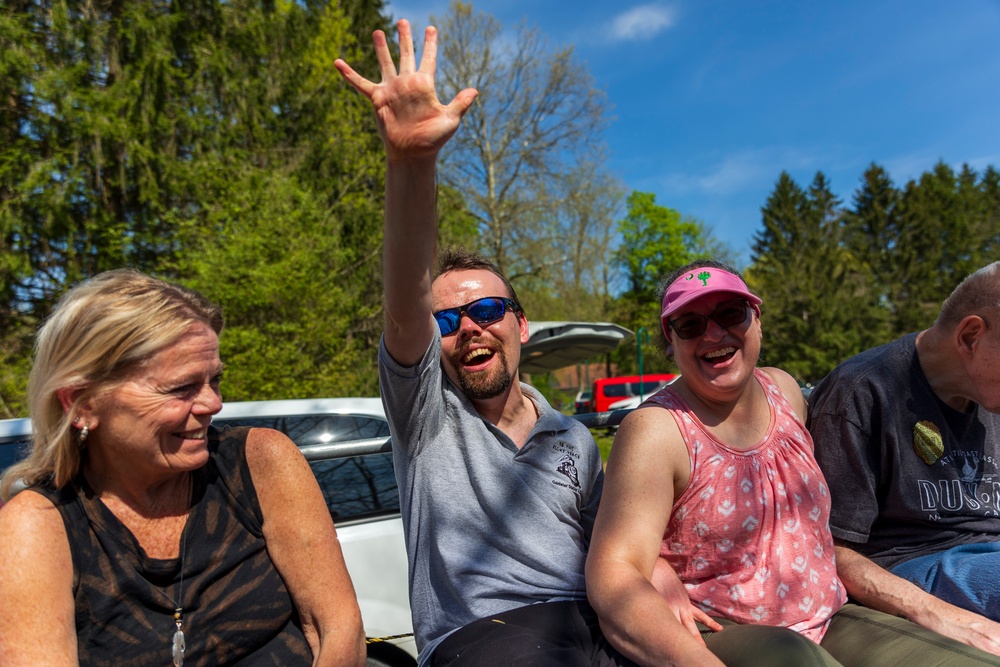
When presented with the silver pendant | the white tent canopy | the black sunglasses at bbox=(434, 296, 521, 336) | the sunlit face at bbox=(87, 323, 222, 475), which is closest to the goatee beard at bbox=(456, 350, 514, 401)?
the black sunglasses at bbox=(434, 296, 521, 336)

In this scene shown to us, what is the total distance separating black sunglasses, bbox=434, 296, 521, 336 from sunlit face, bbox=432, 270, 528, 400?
0.04 feet

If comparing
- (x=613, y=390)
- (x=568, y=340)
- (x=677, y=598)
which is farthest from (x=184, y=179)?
(x=613, y=390)

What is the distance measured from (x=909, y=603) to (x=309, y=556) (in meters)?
1.72

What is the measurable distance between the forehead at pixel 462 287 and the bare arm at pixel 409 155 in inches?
17.6

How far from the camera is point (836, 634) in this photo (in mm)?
2062

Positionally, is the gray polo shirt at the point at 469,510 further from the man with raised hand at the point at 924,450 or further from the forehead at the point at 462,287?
the man with raised hand at the point at 924,450

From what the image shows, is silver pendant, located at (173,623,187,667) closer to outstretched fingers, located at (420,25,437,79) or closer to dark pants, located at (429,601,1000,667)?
dark pants, located at (429,601,1000,667)

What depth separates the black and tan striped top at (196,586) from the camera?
167 cm

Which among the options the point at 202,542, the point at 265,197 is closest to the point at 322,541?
the point at 202,542

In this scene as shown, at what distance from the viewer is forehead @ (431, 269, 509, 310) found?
2.36 metres

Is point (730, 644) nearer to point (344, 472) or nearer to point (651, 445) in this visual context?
point (651, 445)

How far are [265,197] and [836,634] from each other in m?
12.5

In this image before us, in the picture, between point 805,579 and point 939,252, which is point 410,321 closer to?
point 805,579

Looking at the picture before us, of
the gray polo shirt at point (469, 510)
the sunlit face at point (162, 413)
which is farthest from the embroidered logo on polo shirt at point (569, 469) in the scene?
the sunlit face at point (162, 413)
